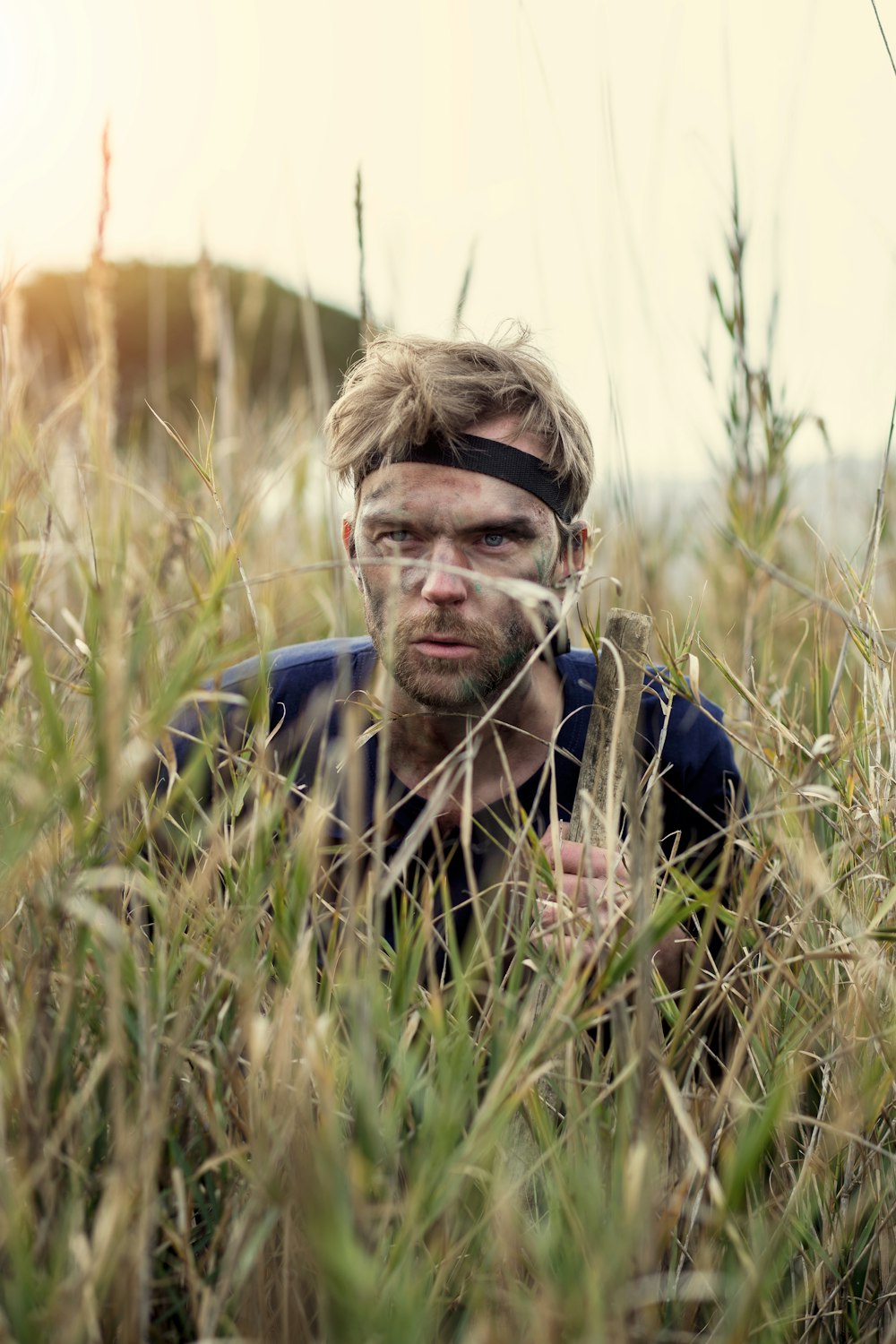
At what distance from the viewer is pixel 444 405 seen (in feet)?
6.21

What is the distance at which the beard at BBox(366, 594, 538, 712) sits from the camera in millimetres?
1761

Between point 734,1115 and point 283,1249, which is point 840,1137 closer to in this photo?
point 734,1115

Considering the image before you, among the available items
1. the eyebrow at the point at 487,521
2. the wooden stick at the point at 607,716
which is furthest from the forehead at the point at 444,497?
the wooden stick at the point at 607,716

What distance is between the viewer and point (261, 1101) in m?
0.89

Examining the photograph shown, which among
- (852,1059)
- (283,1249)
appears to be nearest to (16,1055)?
(283,1249)

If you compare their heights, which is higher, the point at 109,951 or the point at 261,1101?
the point at 109,951

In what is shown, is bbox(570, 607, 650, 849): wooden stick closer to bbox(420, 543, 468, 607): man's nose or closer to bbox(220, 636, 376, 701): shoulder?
bbox(420, 543, 468, 607): man's nose

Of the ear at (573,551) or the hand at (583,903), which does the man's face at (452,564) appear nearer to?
the ear at (573,551)

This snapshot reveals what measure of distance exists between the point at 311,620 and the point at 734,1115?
1.79 metres

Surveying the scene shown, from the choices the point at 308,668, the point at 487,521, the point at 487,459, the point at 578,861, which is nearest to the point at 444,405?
the point at 487,459

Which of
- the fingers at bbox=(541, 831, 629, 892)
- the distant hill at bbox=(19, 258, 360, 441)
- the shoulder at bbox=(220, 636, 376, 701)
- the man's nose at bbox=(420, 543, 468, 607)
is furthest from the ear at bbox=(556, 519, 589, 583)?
the distant hill at bbox=(19, 258, 360, 441)

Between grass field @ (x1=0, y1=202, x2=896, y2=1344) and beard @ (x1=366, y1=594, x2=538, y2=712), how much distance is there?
0.55 metres

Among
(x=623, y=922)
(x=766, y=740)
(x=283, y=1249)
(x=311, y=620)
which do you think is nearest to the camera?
(x=283, y=1249)

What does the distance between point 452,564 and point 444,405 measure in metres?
0.32
